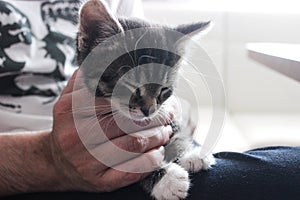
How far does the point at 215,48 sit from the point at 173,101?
4.02 ft

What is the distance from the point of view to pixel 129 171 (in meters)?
0.69

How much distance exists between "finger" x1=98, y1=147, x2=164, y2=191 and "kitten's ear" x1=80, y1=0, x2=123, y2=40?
21 cm

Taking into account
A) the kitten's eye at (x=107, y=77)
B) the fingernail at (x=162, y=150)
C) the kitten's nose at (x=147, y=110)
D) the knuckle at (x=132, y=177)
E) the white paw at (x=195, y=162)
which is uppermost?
the kitten's eye at (x=107, y=77)

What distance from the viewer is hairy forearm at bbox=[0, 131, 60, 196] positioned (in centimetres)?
73

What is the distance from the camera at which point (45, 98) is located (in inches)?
36.8

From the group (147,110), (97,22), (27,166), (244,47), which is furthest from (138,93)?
(244,47)

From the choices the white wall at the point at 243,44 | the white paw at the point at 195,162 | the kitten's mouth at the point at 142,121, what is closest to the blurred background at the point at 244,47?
the white wall at the point at 243,44

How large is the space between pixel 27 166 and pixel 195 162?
0.30 metres

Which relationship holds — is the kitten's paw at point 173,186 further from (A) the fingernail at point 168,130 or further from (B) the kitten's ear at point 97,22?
(B) the kitten's ear at point 97,22

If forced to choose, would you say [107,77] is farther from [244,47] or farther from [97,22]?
[244,47]

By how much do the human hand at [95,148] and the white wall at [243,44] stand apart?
1345 millimetres

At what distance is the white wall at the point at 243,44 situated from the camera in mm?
2010

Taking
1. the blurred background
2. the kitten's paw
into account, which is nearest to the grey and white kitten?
the kitten's paw

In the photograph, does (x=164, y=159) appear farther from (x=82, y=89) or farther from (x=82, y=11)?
(x=82, y=11)
